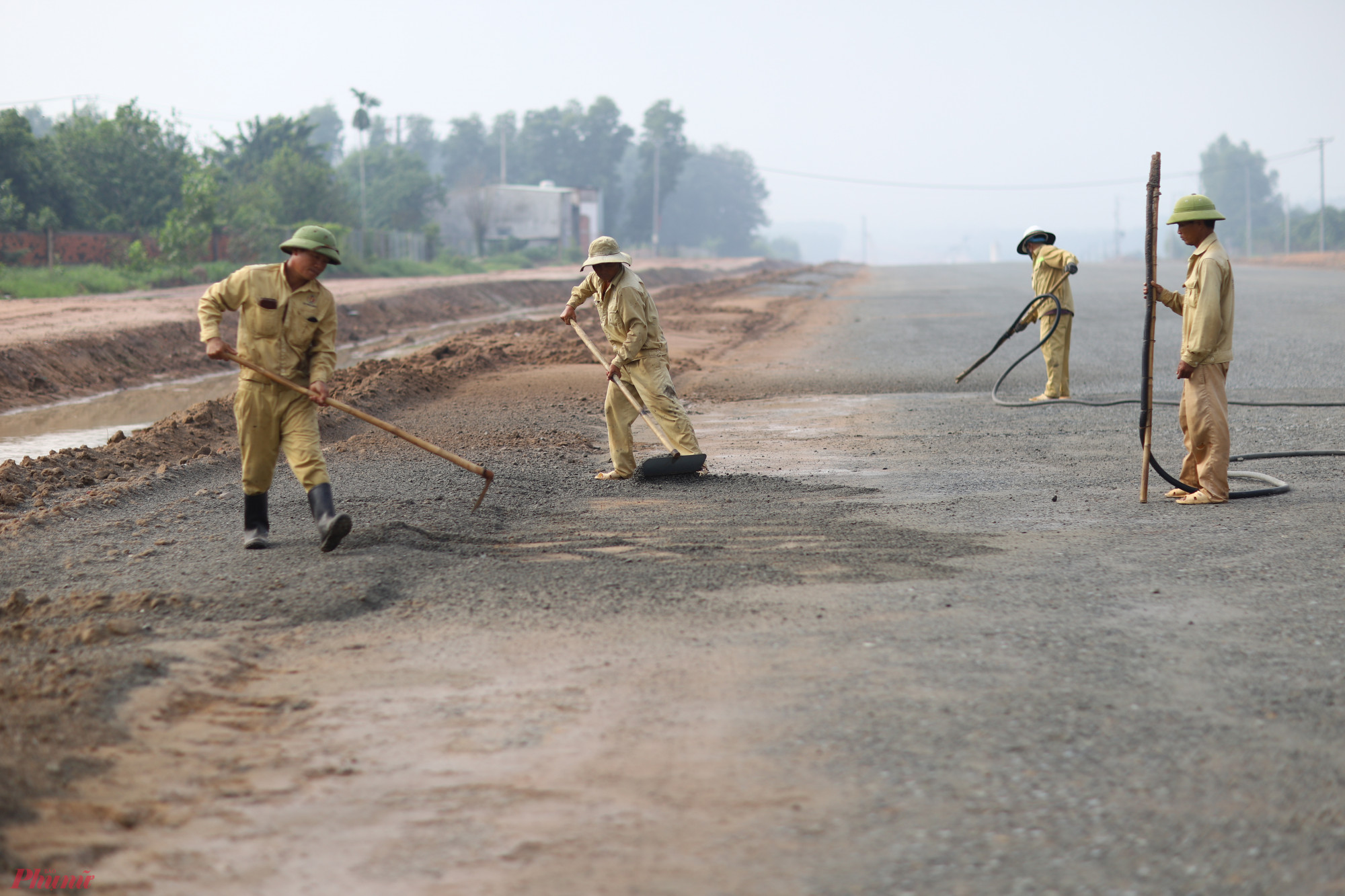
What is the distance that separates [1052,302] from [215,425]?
347 inches

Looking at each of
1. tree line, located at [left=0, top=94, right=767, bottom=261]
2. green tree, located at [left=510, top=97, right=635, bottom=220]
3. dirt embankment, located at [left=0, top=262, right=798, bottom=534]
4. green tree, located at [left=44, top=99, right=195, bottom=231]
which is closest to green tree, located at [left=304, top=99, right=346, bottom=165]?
tree line, located at [left=0, top=94, right=767, bottom=261]

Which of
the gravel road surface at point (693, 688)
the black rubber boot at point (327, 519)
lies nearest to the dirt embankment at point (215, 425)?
the gravel road surface at point (693, 688)

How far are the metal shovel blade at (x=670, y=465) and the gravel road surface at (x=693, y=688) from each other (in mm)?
220

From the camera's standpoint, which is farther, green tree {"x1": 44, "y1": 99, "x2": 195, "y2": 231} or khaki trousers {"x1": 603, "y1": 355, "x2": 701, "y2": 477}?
green tree {"x1": 44, "y1": 99, "x2": 195, "y2": 231}

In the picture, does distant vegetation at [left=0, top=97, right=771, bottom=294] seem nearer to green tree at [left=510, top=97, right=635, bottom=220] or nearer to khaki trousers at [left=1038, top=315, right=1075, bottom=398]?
green tree at [left=510, top=97, right=635, bottom=220]

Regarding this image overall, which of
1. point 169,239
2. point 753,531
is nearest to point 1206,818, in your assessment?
point 753,531

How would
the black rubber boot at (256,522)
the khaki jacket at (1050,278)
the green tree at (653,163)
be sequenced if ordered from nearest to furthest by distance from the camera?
the black rubber boot at (256,522) < the khaki jacket at (1050,278) < the green tree at (653,163)

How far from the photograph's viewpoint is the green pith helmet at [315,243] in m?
5.94

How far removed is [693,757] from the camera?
3574 millimetres

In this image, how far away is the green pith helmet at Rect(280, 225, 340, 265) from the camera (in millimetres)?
5941

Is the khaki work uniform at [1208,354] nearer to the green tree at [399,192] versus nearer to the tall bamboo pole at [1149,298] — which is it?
the tall bamboo pole at [1149,298]

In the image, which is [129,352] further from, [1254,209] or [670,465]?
[1254,209]

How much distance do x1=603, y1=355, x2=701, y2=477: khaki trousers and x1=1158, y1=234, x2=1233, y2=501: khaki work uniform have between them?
333cm

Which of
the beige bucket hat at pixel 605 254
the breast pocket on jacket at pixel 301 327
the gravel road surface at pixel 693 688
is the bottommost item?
the gravel road surface at pixel 693 688
